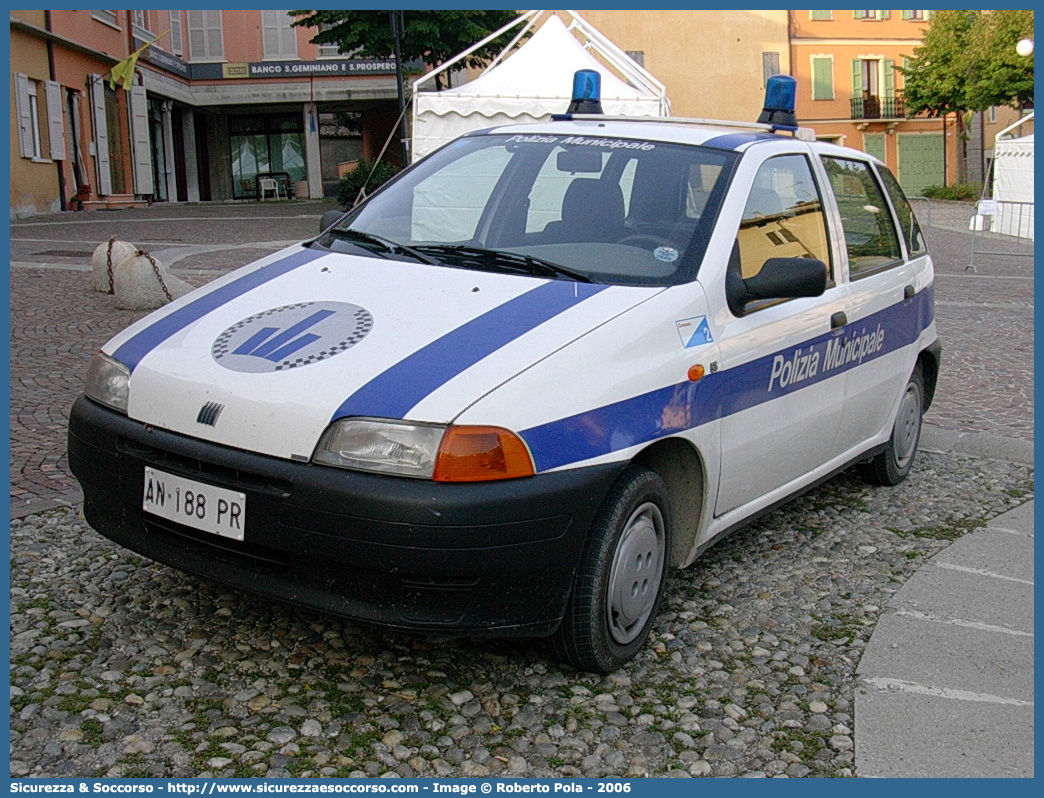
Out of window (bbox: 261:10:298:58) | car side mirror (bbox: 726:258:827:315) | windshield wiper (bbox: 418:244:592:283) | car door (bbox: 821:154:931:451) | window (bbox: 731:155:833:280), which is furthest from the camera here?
window (bbox: 261:10:298:58)

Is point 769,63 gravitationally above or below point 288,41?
below

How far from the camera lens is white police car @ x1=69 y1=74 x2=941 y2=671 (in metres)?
3.22

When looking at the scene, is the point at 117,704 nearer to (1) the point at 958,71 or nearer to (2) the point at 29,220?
(2) the point at 29,220

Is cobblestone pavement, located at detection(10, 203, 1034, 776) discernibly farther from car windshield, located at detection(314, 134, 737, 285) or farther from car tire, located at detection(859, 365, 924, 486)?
car windshield, located at detection(314, 134, 737, 285)

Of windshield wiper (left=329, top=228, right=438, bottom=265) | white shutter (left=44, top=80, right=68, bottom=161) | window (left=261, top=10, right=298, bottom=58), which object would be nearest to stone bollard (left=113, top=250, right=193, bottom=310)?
windshield wiper (left=329, top=228, right=438, bottom=265)

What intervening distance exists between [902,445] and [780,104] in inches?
73.1

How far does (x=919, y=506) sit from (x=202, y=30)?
41745 millimetres

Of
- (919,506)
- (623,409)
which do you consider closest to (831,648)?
(623,409)

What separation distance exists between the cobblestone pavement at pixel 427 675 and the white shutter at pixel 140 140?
30.4 metres

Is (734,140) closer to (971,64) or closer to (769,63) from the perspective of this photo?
(971,64)

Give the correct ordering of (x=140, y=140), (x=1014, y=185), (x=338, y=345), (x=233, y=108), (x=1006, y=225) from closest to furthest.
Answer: (x=338, y=345) < (x=1006, y=225) < (x=1014, y=185) < (x=140, y=140) < (x=233, y=108)

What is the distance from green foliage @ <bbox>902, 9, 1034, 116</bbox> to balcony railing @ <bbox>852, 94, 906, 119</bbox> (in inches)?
222

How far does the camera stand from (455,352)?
3430 millimetres

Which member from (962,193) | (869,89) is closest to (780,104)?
(962,193)
